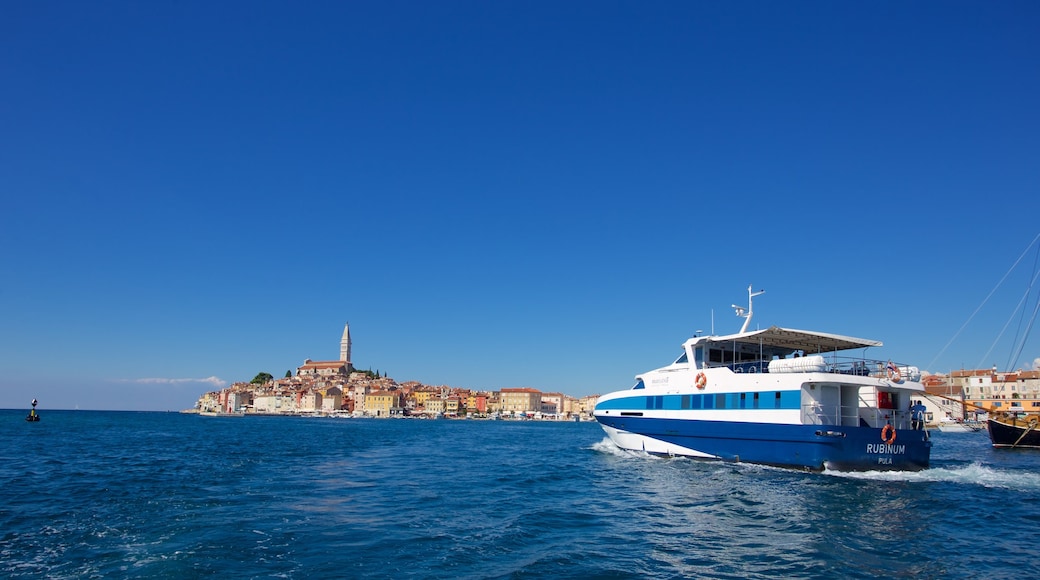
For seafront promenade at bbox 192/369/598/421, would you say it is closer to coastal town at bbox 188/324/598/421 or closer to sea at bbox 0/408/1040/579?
coastal town at bbox 188/324/598/421

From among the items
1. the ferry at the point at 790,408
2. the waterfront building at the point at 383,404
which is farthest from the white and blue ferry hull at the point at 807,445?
the waterfront building at the point at 383,404

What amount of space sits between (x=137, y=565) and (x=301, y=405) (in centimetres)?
19163

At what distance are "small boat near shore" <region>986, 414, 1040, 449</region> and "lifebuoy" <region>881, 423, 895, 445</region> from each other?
92.8ft

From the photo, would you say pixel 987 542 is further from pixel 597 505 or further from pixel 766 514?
pixel 597 505

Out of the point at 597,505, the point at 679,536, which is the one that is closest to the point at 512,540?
the point at 679,536

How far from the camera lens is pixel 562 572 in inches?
388

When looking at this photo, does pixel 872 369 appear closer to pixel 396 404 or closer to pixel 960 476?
pixel 960 476

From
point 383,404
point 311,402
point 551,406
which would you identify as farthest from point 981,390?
point 311,402

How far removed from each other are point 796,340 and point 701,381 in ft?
15.4

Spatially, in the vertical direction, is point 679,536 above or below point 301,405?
above

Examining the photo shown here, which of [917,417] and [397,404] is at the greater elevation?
[917,417]

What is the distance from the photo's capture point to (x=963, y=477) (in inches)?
847

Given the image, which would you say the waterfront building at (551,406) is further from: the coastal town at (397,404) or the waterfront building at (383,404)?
the waterfront building at (383,404)

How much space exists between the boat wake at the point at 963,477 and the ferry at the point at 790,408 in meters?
0.33
